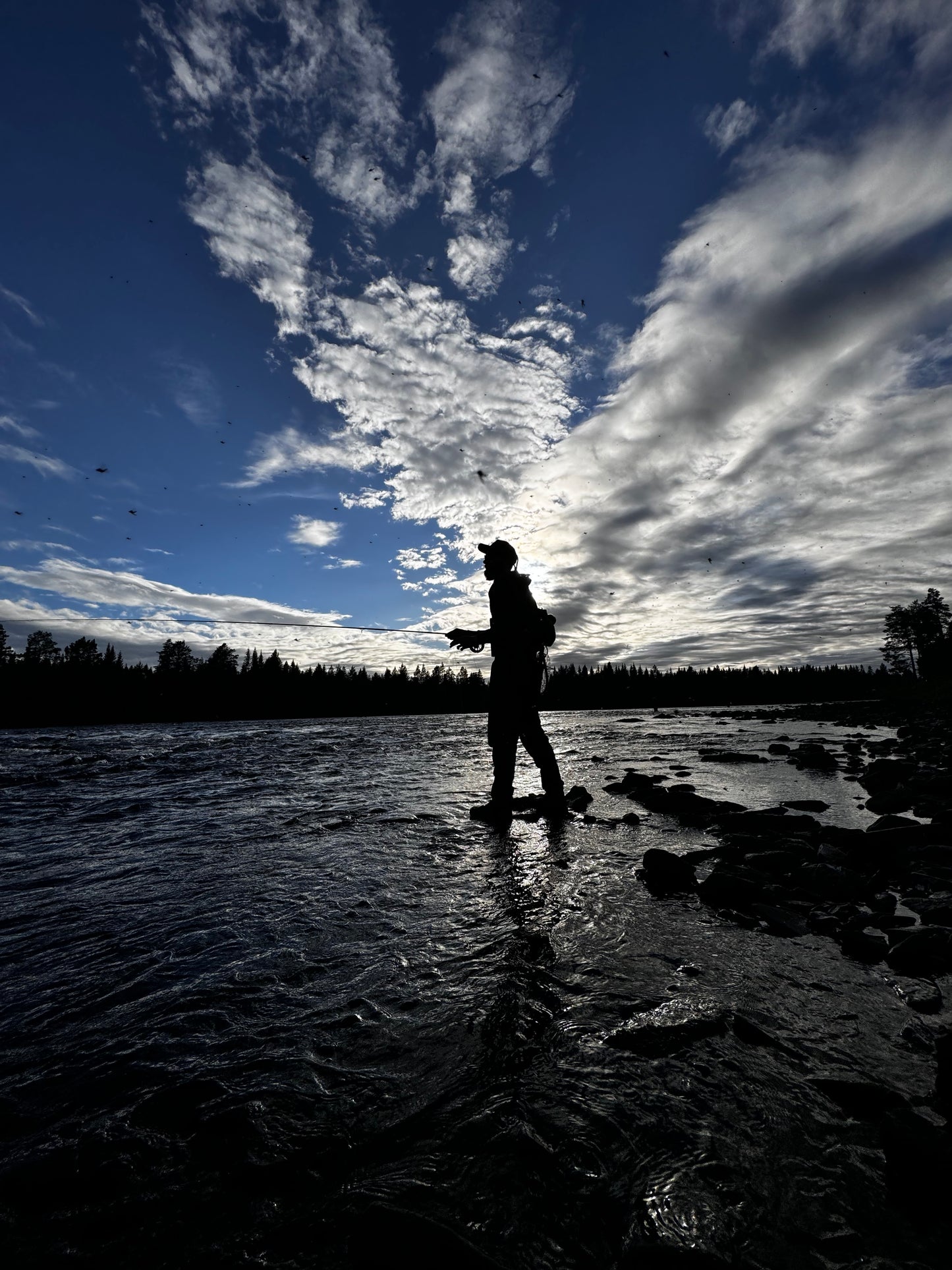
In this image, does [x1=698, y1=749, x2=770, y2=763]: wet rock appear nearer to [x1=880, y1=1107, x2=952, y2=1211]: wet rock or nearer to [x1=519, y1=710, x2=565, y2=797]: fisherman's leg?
→ [x1=519, y1=710, x2=565, y2=797]: fisherman's leg

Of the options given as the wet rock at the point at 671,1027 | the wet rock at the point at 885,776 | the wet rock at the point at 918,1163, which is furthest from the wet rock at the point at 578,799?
the wet rock at the point at 918,1163

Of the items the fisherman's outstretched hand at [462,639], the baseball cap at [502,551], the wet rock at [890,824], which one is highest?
the baseball cap at [502,551]

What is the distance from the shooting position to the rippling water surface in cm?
162

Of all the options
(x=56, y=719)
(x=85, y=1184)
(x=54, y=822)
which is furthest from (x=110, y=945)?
(x=56, y=719)

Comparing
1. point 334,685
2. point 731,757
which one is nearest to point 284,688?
point 334,685

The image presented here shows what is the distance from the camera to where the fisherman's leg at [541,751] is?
26.7 ft

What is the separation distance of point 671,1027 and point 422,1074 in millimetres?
1283

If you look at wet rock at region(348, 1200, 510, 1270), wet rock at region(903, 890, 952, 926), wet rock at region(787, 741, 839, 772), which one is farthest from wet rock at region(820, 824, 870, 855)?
wet rock at region(787, 741, 839, 772)

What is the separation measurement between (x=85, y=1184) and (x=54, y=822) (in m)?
8.40

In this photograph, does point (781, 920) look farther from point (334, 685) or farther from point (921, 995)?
point (334, 685)

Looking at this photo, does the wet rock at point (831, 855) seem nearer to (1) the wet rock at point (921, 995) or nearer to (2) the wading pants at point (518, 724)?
(1) the wet rock at point (921, 995)

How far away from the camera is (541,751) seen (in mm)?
8148

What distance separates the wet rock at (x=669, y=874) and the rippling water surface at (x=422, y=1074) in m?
0.20

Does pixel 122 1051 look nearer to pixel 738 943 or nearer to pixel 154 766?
pixel 738 943
